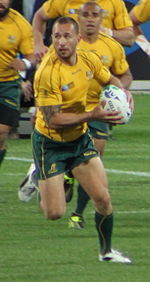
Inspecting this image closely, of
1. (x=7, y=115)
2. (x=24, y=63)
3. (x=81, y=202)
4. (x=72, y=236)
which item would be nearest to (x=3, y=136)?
(x=7, y=115)

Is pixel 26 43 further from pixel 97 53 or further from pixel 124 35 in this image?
pixel 97 53

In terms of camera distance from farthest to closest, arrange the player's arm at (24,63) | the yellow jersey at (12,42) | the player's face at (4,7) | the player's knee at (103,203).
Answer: the yellow jersey at (12,42), the player's face at (4,7), the player's arm at (24,63), the player's knee at (103,203)

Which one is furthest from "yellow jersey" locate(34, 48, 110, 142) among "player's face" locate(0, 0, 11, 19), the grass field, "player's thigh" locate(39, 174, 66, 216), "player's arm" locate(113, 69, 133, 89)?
"player's face" locate(0, 0, 11, 19)

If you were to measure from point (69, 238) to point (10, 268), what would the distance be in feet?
4.86

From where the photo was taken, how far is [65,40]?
10.0m

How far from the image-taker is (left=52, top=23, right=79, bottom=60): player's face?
10.0 m

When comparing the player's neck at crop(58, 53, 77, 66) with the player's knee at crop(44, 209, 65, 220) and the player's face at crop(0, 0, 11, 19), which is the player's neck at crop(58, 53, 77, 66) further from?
the player's face at crop(0, 0, 11, 19)

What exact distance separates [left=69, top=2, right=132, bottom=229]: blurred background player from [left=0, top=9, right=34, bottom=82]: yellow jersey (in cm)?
135

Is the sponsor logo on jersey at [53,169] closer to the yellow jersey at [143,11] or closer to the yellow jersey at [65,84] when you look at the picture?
the yellow jersey at [65,84]

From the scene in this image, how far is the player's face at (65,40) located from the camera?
10047 millimetres

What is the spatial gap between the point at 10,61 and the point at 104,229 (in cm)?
377

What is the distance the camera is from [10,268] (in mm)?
9836

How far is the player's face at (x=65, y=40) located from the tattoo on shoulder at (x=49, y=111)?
1.42ft

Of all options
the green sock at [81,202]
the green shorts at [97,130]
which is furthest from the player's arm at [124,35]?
the green sock at [81,202]
